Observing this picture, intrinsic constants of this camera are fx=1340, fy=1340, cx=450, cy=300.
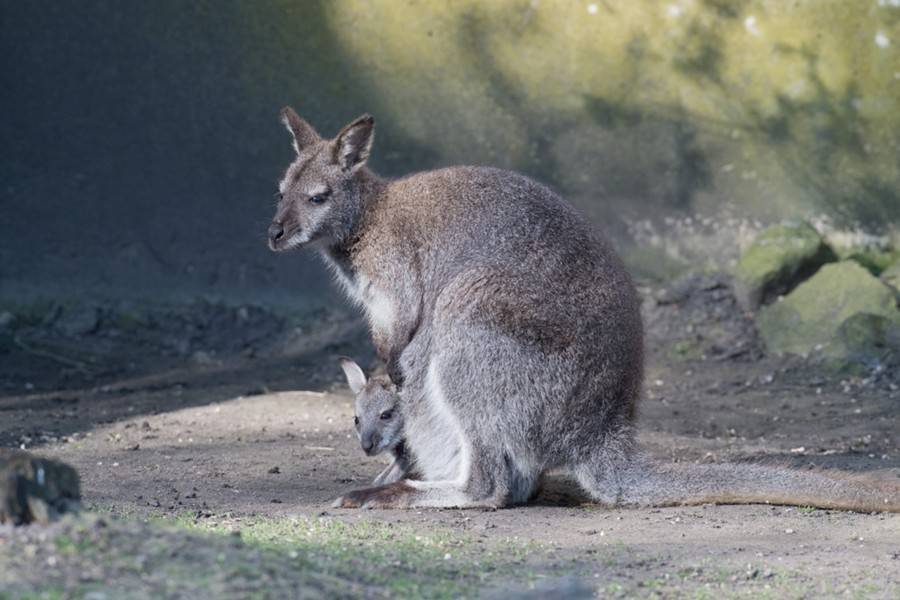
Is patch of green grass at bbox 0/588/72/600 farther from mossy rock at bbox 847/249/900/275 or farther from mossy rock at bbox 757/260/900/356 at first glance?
mossy rock at bbox 847/249/900/275

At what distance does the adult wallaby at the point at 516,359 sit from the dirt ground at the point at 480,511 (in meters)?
0.13

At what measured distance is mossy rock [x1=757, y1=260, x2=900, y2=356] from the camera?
9641 millimetres

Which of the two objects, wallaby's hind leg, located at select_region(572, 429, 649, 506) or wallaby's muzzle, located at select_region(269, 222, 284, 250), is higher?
wallaby's muzzle, located at select_region(269, 222, 284, 250)

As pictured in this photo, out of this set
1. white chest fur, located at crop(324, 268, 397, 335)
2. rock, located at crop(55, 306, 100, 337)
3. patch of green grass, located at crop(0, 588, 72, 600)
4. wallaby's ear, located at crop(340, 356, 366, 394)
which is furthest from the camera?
rock, located at crop(55, 306, 100, 337)

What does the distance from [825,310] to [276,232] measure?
15.7 ft

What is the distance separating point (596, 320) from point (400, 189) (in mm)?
1297

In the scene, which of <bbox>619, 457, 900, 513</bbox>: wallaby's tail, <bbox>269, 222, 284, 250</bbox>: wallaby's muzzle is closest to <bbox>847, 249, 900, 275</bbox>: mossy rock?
<bbox>619, 457, 900, 513</bbox>: wallaby's tail

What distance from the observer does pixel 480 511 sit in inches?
235

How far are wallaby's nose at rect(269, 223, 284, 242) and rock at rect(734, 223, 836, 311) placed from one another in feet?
15.0

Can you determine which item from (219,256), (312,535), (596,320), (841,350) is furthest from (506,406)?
(219,256)

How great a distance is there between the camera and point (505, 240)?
623 cm

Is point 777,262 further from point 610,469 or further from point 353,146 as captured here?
point 610,469

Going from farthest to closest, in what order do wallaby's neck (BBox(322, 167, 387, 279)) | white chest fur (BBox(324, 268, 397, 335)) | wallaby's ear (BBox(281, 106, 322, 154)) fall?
wallaby's ear (BBox(281, 106, 322, 154)), wallaby's neck (BBox(322, 167, 387, 279)), white chest fur (BBox(324, 268, 397, 335))

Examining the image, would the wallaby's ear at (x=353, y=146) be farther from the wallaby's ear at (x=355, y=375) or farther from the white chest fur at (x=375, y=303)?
the wallaby's ear at (x=355, y=375)
